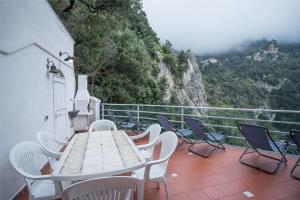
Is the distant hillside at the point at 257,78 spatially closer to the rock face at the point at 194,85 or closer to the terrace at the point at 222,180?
the rock face at the point at 194,85

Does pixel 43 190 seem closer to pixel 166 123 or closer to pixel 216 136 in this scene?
pixel 166 123

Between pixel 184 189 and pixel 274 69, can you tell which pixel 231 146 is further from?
pixel 274 69

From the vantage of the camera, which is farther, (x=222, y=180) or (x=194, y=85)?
(x=194, y=85)

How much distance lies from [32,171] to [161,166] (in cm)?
153

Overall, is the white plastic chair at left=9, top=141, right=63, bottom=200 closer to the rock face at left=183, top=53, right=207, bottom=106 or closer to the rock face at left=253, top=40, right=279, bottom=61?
the rock face at left=183, top=53, right=207, bottom=106

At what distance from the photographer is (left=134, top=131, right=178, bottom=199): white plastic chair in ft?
7.72

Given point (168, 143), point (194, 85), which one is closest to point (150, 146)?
point (168, 143)

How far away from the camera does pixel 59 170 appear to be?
6.49 feet

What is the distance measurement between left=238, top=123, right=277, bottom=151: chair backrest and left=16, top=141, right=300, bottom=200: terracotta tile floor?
43cm

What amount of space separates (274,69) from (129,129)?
19.1m

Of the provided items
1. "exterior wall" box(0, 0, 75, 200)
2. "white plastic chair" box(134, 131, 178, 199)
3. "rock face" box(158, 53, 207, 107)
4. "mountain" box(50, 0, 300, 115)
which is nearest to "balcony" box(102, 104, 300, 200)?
"white plastic chair" box(134, 131, 178, 199)

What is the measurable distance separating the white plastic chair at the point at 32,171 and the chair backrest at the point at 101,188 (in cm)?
65

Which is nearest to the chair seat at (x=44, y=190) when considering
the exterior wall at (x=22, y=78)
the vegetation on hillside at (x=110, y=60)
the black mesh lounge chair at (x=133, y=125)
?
the exterior wall at (x=22, y=78)

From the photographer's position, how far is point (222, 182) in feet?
10.4
